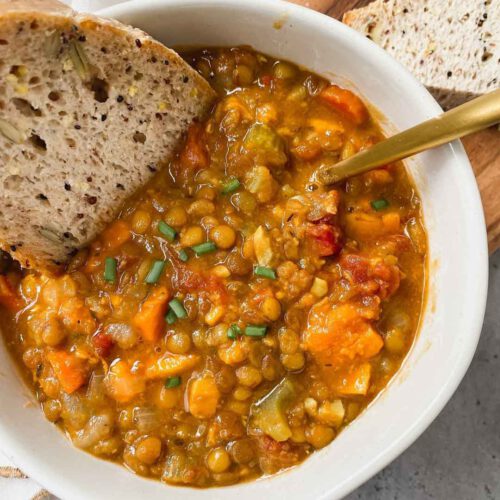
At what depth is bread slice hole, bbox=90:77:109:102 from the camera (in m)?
3.15

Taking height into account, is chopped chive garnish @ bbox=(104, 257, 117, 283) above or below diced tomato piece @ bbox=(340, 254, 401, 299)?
above

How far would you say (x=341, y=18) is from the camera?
3906 mm

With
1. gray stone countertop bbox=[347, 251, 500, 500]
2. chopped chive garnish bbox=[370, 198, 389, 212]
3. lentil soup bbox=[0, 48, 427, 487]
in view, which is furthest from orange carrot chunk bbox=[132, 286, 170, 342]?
gray stone countertop bbox=[347, 251, 500, 500]

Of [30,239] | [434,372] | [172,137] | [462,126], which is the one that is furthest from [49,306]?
[462,126]

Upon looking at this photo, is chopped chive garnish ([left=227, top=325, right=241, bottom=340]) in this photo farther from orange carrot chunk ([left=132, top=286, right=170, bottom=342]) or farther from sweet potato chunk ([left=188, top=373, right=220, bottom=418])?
orange carrot chunk ([left=132, top=286, right=170, bottom=342])

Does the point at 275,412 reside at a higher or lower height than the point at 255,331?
lower

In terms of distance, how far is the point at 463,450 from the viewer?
166 inches

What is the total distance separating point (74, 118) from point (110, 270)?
80 centimetres

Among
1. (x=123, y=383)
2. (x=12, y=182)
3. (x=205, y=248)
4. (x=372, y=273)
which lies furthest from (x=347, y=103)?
(x=123, y=383)

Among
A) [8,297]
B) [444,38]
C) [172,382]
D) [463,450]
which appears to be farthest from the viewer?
[463,450]

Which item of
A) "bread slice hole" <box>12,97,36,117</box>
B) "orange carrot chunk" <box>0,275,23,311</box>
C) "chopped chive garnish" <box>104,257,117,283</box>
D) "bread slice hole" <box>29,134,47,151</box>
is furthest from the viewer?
"orange carrot chunk" <box>0,275,23,311</box>

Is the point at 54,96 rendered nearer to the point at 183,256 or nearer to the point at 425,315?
the point at 183,256

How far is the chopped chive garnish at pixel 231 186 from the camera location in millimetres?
3426

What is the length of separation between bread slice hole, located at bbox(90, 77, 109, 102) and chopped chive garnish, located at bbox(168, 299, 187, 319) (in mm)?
1045
